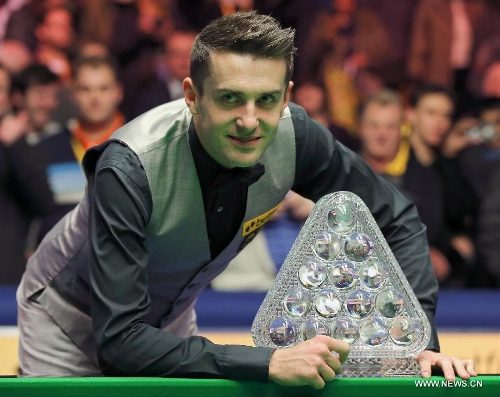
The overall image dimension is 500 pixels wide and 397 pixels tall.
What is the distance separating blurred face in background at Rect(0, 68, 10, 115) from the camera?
512 centimetres

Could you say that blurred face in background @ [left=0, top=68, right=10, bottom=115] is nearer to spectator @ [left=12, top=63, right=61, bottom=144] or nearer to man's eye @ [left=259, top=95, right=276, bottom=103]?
spectator @ [left=12, top=63, right=61, bottom=144]

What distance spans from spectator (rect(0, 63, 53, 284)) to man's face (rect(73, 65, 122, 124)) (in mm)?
331

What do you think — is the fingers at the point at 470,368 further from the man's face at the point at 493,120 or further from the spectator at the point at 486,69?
the spectator at the point at 486,69

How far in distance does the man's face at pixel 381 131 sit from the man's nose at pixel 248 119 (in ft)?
9.90

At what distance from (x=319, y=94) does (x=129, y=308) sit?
11.3 feet

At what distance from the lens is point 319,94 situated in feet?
18.2

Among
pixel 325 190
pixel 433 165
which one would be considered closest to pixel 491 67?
pixel 433 165

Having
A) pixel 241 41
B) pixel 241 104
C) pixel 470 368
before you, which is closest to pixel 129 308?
pixel 241 104

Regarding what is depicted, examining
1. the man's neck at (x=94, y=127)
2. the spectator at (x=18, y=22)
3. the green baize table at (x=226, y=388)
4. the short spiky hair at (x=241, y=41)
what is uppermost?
the short spiky hair at (x=241, y=41)

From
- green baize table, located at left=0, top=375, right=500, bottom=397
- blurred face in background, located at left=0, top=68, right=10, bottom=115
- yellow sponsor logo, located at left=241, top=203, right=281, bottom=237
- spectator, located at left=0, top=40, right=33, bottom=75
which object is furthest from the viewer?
spectator, located at left=0, top=40, right=33, bottom=75

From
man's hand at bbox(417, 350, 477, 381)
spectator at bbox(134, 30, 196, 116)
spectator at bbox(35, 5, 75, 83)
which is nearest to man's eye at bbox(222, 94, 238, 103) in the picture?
man's hand at bbox(417, 350, 477, 381)

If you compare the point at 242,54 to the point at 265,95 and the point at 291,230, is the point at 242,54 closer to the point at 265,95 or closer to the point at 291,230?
the point at 265,95

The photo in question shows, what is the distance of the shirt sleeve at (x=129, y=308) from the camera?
86.5 inches

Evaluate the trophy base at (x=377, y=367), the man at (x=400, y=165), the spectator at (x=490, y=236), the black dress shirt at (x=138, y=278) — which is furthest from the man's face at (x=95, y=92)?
the trophy base at (x=377, y=367)
